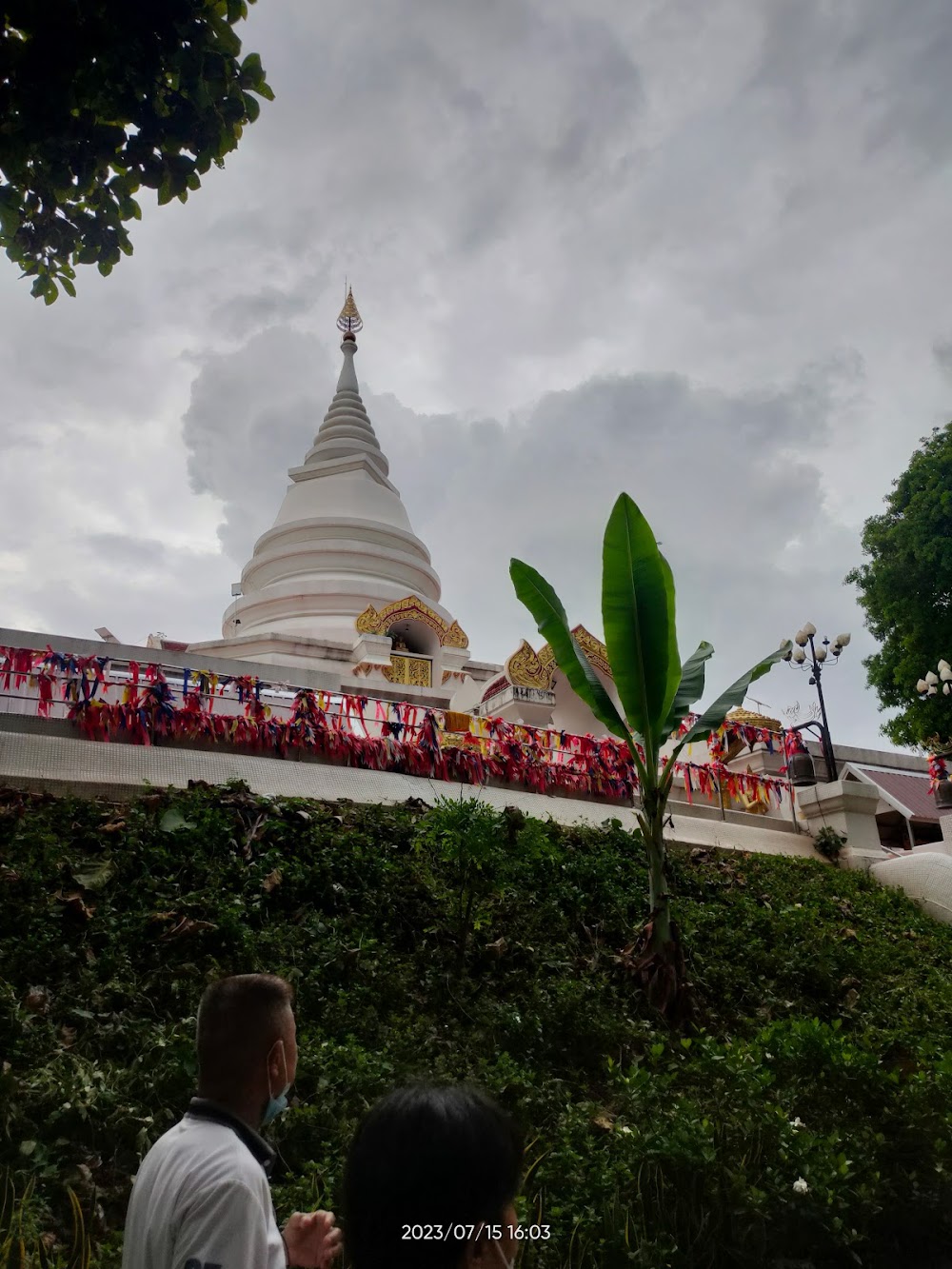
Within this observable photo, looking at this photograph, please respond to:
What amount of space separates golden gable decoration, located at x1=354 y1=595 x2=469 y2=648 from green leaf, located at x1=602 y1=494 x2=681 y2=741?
13591 millimetres

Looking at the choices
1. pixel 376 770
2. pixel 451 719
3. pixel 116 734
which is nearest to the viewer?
pixel 116 734

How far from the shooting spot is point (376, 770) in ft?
37.8

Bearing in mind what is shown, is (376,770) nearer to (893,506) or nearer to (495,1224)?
(495,1224)

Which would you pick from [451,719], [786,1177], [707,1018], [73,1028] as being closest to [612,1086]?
[786,1177]

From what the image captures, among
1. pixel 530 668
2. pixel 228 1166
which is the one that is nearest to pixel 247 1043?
pixel 228 1166

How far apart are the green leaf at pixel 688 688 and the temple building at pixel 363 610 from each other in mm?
9721

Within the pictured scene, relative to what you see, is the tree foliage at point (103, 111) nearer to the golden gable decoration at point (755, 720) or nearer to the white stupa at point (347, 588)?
the white stupa at point (347, 588)

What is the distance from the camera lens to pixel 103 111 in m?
4.23

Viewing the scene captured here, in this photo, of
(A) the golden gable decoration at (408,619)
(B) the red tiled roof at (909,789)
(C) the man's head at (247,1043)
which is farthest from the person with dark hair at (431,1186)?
(A) the golden gable decoration at (408,619)

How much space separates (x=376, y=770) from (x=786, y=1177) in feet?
26.5

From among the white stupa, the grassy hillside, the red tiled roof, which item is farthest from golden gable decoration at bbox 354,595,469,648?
the grassy hillside

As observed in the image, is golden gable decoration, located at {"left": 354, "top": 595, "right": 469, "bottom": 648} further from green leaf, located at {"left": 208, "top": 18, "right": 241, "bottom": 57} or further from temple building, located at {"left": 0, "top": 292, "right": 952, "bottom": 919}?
green leaf, located at {"left": 208, "top": 18, "right": 241, "bottom": 57}

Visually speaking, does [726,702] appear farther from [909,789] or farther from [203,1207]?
[909,789]

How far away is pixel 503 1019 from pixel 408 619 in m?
16.3
